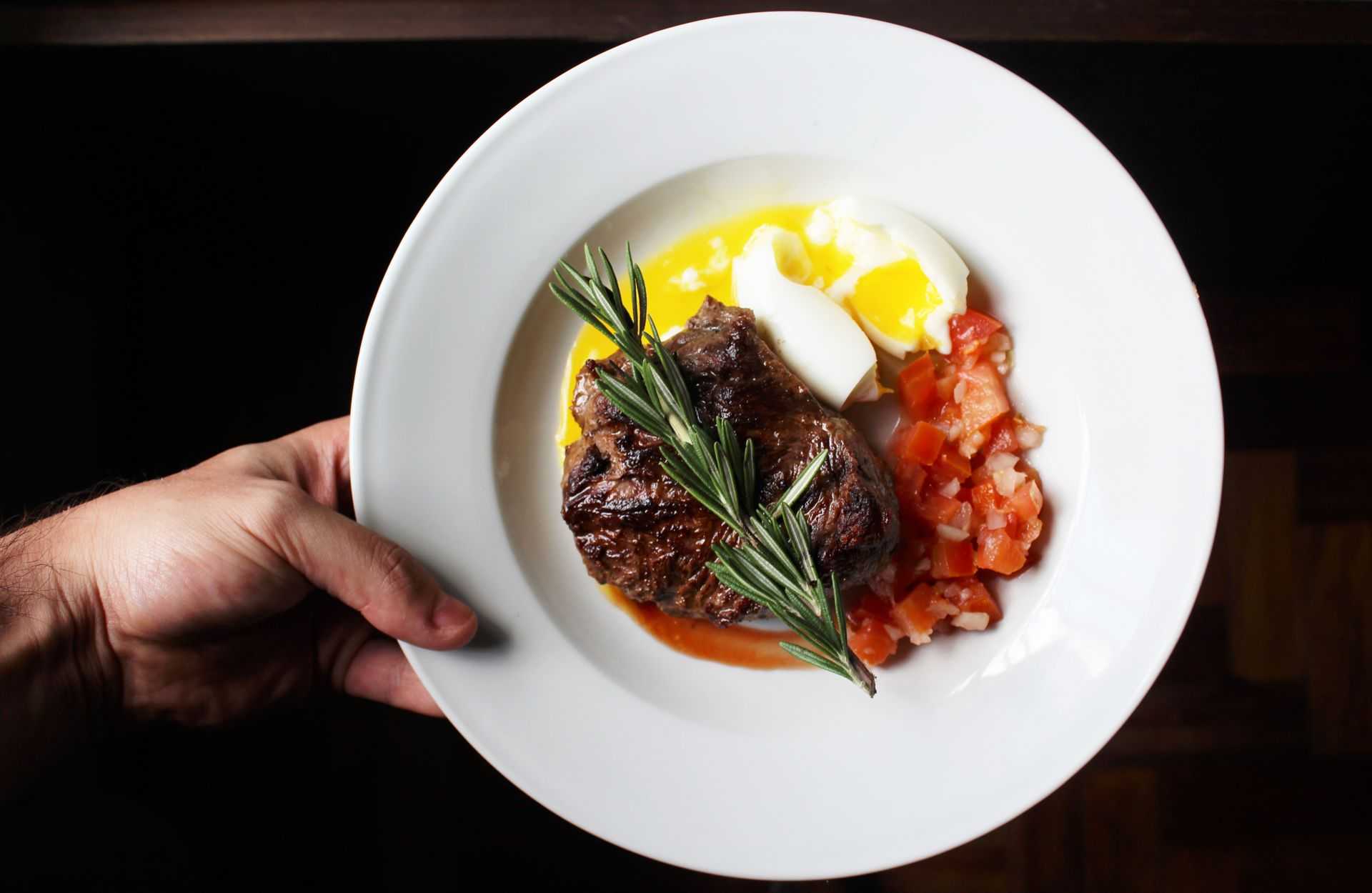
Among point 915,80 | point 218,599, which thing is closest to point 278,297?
point 218,599

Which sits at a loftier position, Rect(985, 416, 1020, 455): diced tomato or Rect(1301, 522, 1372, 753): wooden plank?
Rect(985, 416, 1020, 455): diced tomato

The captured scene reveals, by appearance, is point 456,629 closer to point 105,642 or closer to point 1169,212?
point 105,642

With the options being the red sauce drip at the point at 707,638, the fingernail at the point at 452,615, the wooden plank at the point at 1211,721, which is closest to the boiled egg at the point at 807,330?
the red sauce drip at the point at 707,638

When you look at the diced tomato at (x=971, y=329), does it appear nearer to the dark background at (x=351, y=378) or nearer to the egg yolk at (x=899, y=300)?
the egg yolk at (x=899, y=300)

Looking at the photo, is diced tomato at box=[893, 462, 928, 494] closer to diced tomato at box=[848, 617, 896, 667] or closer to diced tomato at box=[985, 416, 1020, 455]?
diced tomato at box=[985, 416, 1020, 455]

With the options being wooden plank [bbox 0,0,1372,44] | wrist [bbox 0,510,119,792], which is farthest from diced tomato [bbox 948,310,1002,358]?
wrist [bbox 0,510,119,792]

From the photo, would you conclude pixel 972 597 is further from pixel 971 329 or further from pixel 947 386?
pixel 971 329
